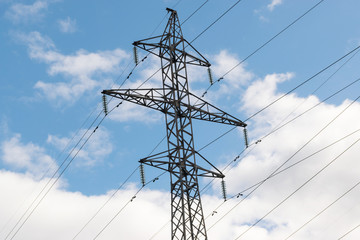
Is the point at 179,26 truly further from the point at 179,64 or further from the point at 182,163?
the point at 182,163

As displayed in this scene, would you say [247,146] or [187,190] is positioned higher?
[247,146]

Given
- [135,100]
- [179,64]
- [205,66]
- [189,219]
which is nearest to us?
[189,219]

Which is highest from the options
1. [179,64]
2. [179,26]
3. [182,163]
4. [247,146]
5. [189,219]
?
[179,26]

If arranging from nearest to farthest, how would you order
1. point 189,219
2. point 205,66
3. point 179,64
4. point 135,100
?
point 189,219 < point 135,100 < point 179,64 < point 205,66

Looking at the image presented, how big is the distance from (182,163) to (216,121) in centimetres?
399

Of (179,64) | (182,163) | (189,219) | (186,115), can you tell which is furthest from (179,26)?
(189,219)

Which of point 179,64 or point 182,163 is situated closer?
point 182,163

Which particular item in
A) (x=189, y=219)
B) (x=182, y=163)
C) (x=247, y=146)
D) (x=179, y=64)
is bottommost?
(x=189, y=219)

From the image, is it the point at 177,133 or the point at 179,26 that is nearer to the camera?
the point at 177,133

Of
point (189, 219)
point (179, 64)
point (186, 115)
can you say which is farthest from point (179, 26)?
point (189, 219)

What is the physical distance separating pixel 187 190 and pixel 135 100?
5.19m

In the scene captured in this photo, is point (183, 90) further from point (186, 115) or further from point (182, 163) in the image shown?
point (182, 163)

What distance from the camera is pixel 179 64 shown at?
3375 cm

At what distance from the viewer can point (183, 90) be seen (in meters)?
32.9
